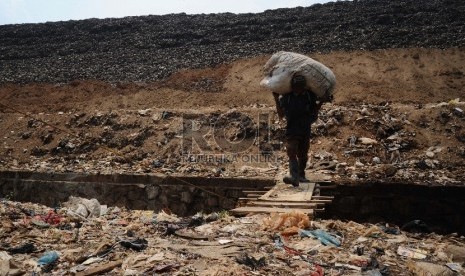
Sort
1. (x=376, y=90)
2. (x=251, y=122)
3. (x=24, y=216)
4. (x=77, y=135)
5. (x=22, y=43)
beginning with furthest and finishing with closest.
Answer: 1. (x=22, y=43)
2. (x=376, y=90)
3. (x=77, y=135)
4. (x=251, y=122)
5. (x=24, y=216)

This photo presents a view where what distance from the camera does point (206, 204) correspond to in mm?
7145

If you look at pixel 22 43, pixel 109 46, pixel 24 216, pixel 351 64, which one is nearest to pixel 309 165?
pixel 24 216

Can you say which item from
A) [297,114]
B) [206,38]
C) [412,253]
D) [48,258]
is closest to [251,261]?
[412,253]

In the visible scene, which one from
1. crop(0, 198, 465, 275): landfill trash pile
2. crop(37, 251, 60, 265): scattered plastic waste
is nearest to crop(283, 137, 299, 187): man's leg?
crop(0, 198, 465, 275): landfill trash pile

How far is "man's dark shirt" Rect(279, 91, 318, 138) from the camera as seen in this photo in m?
4.95

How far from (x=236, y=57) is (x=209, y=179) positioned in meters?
9.76

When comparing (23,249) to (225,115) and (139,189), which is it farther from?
(225,115)

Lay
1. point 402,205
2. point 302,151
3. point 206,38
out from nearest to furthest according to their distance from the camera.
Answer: point 302,151 < point 402,205 < point 206,38

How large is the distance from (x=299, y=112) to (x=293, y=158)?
0.60 meters

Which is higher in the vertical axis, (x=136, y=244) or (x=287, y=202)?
(x=136, y=244)

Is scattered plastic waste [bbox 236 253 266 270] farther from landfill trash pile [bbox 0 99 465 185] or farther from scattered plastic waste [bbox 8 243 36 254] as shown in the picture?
landfill trash pile [bbox 0 99 465 185]

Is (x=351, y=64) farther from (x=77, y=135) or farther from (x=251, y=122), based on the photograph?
(x=77, y=135)

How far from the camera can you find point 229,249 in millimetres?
2863

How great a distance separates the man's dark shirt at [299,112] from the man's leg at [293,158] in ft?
0.32
